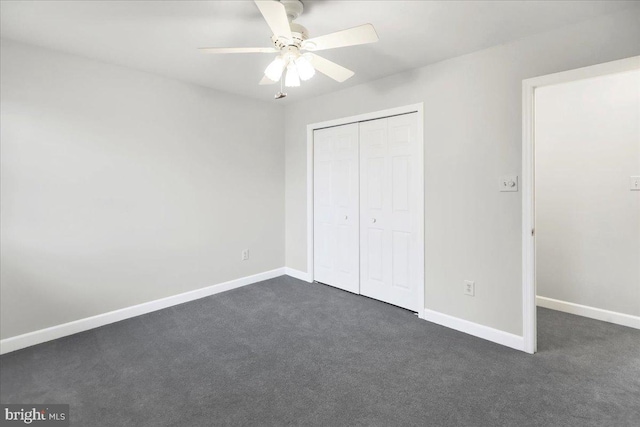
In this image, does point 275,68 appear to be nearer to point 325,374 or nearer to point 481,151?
point 481,151

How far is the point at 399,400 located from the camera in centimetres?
173

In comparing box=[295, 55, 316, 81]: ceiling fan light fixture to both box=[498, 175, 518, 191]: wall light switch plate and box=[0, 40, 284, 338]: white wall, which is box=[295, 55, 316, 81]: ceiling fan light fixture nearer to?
box=[498, 175, 518, 191]: wall light switch plate

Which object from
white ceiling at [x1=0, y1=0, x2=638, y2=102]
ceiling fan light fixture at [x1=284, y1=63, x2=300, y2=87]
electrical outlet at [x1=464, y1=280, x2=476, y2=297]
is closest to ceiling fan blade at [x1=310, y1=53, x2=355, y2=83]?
ceiling fan light fixture at [x1=284, y1=63, x2=300, y2=87]

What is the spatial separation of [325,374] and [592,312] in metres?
2.55

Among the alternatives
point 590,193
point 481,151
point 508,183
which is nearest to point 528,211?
point 508,183

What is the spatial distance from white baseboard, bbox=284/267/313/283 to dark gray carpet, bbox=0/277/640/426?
3.40ft

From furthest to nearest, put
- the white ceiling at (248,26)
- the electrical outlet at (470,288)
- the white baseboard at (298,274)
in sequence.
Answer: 1. the white baseboard at (298,274)
2. the electrical outlet at (470,288)
3. the white ceiling at (248,26)

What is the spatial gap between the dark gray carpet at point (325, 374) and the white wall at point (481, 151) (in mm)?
408

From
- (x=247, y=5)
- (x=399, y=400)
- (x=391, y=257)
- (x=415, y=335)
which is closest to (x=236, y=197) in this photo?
(x=391, y=257)

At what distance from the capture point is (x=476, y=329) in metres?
2.48

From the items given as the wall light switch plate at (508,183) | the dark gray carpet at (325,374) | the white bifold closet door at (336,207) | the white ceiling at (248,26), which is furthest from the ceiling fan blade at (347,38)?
the dark gray carpet at (325,374)

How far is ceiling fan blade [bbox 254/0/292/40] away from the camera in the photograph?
1.41 m

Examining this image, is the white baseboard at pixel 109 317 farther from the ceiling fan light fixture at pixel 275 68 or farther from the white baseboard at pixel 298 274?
the ceiling fan light fixture at pixel 275 68

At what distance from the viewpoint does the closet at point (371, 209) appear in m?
2.92
